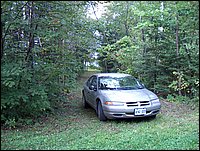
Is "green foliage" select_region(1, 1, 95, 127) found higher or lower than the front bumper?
higher

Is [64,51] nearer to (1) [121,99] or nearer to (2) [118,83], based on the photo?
(2) [118,83]

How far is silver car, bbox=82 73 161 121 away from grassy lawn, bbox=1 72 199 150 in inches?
9.8

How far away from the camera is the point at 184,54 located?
895 cm

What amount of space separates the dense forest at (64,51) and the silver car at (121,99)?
984mm

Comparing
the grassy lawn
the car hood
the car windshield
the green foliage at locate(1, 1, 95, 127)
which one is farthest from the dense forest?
the car hood

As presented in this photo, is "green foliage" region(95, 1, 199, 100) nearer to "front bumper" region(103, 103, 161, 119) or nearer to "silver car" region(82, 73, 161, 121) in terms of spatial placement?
"silver car" region(82, 73, 161, 121)

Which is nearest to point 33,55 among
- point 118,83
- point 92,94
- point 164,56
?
point 92,94

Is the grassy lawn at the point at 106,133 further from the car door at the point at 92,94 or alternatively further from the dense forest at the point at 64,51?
the dense forest at the point at 64,51

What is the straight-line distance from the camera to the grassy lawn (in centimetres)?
415

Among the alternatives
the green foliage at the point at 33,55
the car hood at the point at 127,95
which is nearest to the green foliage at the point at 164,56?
the green foliage at the point at 33,55

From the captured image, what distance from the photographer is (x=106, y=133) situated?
4977 mm

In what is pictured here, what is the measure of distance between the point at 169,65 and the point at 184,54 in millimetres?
957

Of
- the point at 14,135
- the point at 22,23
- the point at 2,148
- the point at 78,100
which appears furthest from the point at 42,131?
the point at 78,100

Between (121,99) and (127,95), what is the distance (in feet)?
0.91
